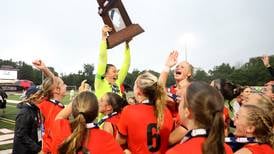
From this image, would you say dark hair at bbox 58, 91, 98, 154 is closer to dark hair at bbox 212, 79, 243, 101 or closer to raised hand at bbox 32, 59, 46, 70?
raised hand at bbox 32, 59, 46, 70

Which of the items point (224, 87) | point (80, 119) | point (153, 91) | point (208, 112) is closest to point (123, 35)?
point (224, 87)

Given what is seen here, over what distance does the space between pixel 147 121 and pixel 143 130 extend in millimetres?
105

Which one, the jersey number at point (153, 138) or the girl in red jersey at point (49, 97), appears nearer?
the jersey number at point (153, 138)

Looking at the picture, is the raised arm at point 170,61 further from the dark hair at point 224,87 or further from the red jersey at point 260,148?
the red jersey at point 260,148

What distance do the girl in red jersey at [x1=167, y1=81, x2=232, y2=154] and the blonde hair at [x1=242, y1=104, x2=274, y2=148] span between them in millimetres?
788

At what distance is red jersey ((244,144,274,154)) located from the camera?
3.24 metres

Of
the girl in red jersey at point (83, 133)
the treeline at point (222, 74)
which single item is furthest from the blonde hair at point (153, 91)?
the treeline at point (222, 74)

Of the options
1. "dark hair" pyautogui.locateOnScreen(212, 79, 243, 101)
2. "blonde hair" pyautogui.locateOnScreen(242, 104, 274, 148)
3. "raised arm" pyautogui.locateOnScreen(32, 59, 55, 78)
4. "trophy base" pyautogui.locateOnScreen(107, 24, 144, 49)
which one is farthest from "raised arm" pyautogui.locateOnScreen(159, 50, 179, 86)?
"raised arm" pyautogui.locateOnScreen(32, 59, 55, 78)

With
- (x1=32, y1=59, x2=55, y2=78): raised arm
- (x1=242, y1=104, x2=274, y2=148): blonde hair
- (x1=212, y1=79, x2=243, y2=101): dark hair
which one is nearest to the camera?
(x1=242, y1=104, x2=274, y2=148): blonde hair

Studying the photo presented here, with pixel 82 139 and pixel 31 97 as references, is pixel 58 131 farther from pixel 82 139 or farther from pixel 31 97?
pixel 31 97

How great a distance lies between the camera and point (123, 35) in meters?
5.64

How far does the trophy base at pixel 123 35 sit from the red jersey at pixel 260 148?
2.86m

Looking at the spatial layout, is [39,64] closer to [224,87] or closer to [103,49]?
[103,49]

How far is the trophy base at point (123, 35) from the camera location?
18.2 feet
